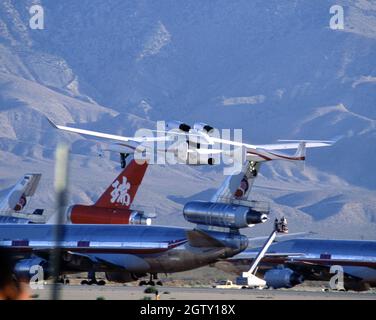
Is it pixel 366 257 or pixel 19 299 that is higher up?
pixel 366 257

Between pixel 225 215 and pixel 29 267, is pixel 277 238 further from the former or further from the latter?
pixel 29 267

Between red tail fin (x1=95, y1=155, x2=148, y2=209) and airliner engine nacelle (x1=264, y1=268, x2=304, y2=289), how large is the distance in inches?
802

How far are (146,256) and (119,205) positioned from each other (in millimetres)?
20342

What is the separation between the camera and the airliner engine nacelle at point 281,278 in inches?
3895

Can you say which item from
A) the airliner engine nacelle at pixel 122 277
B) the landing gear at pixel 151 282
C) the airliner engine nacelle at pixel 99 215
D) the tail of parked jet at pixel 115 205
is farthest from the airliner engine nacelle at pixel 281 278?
the tail of parked jet at pixel 115 205

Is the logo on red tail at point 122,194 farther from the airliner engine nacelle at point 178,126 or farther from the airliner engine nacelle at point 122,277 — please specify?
the airliner engine nacelle at point 178,126

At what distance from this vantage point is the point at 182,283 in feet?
370

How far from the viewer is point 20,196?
124812 millimetres

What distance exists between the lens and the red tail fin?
386ft

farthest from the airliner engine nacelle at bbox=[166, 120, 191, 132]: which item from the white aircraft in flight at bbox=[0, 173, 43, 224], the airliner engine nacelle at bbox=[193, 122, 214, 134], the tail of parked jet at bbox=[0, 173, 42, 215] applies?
the tail of parked jet at bbox=[0, 173, 42, 215]

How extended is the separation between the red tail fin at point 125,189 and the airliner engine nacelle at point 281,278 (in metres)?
20.4

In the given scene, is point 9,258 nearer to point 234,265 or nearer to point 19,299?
point 19,299
